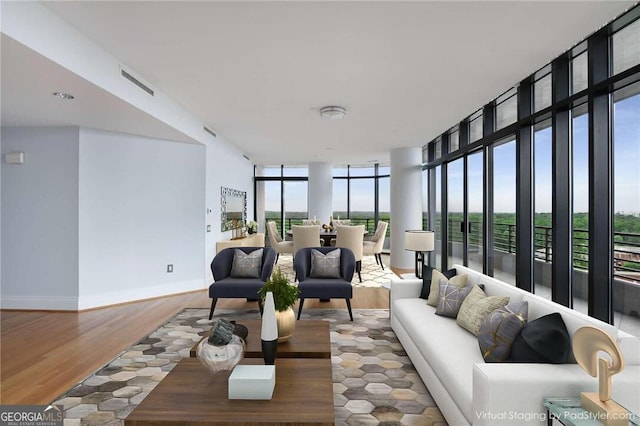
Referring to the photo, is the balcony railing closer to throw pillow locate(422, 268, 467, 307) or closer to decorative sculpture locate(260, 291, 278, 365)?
throw pillow locate(422, 268, 467, 307)

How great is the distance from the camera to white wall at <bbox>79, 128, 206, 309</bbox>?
4410mm

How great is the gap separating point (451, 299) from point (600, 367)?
142 cm

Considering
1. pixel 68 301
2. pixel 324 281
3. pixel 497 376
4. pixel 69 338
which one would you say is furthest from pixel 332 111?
pixel 68 301

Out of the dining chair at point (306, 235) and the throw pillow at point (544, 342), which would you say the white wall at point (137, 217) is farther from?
the throw pillow at point (544, 342)

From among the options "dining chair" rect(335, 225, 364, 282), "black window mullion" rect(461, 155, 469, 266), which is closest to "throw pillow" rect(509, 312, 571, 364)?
"black window mullion" rect(461, 155, 469, 266)

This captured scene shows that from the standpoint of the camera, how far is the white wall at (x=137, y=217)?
4410mm

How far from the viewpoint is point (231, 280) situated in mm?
4074

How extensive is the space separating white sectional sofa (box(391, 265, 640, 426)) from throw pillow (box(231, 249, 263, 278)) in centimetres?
232

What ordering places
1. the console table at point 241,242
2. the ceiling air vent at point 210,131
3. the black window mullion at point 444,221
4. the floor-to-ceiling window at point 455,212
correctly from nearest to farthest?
1. the ceiling air vent at point 210,131
2. the floor-to-ceiling window at point 455,212
3. the console table at point 241,242
4. the black window mullion at point 444,221

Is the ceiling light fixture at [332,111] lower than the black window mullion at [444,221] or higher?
higher

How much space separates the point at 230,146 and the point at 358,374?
565 centimetres

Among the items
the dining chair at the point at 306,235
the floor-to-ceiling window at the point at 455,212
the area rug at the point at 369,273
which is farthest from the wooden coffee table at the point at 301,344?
the dining chair at the point at 306,235

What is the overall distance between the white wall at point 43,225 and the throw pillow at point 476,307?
467 centimetres

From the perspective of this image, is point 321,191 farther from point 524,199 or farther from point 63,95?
point 63,95
